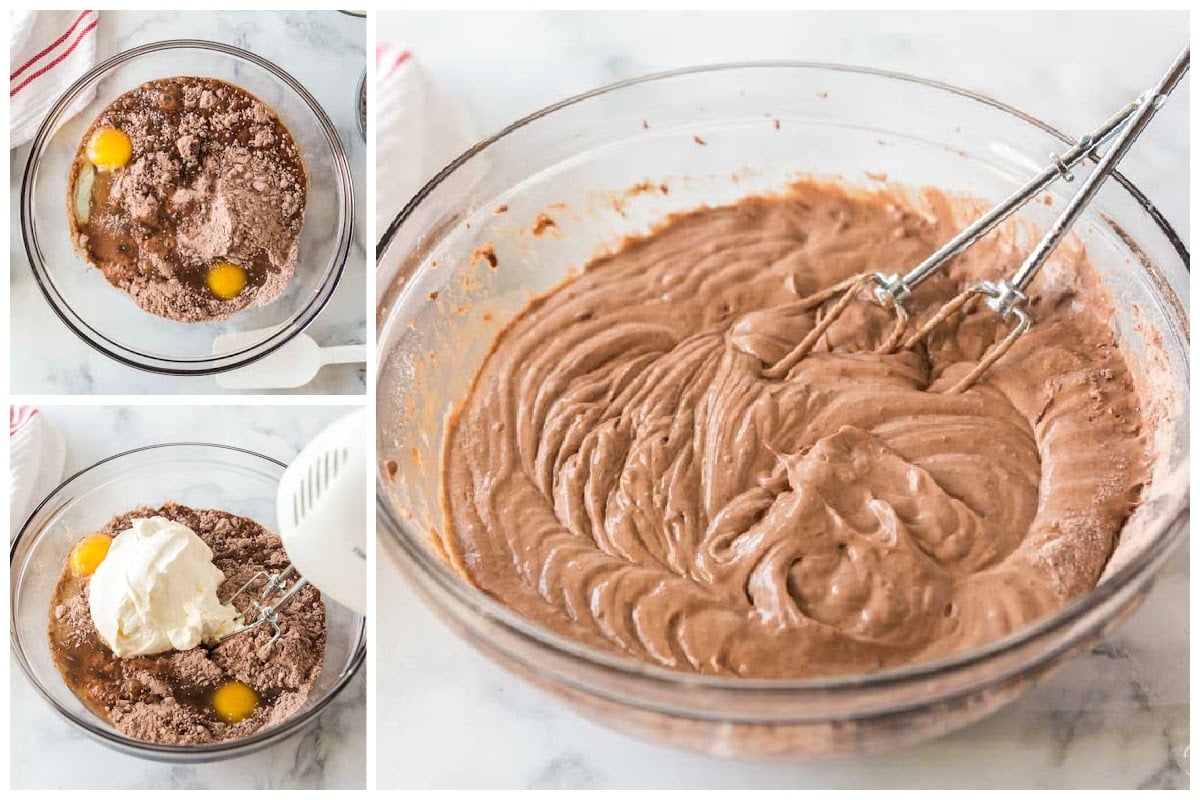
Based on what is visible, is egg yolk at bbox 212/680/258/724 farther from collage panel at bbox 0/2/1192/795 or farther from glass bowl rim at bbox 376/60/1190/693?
glass bowl rim at bbox 376/60/1190/693

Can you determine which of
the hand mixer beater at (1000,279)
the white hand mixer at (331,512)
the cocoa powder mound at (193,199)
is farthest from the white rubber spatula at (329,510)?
the hand mixer beater at (1000,279)

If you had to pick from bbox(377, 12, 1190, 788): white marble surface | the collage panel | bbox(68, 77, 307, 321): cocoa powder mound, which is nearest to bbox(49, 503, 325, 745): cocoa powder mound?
the collage panel

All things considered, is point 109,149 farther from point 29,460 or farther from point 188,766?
point 188,766

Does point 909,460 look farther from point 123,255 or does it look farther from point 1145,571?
point 123,255

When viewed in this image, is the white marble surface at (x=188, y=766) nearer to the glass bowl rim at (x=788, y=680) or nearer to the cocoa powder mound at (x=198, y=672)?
the cocoa powder mound at (x=198, y=672)

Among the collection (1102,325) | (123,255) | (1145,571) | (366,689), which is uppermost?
(1102,325)

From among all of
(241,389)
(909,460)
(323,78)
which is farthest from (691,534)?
(323,78)
